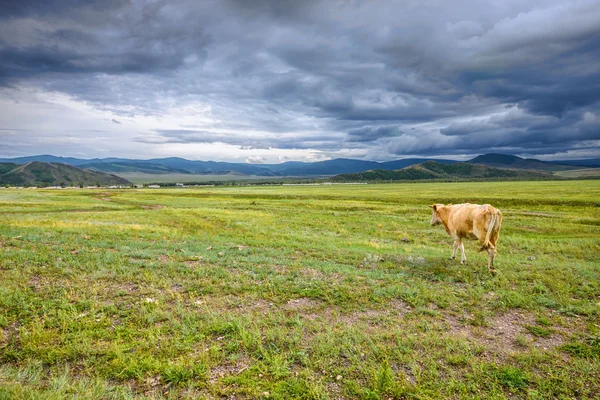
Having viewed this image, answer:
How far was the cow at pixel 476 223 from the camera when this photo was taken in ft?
43.3

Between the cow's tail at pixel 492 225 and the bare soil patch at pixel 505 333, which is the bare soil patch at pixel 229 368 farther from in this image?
the cow's tail at pixel 492 225

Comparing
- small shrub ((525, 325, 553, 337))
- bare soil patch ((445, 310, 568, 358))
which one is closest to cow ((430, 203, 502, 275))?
bare soil patch ((445, 310, 568, 358))

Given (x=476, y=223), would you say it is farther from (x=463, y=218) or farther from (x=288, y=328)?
(x=288, y=328)

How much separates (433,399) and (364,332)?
7.68 ft

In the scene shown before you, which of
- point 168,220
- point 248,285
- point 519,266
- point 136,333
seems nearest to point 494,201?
point 519,266

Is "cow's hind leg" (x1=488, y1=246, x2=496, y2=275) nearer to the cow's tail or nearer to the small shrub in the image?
the cow's tail

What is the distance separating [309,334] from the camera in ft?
24.2

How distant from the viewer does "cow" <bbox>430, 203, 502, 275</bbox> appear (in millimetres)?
13203

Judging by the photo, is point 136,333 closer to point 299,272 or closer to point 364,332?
point 364,332

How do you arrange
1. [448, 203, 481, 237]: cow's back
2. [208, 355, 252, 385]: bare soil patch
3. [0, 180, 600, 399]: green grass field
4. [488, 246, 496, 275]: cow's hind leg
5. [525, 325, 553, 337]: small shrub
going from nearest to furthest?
1. [0, 180, 600, 399]: green grass field
2. [208, 355, 252, 385]: bare soil patch
3. [525, 325, 553, 337]: small shrub
4. [488, 246, 496, 275]: cow's hind leg
5. [448, 203, 481, 237]: cow's back

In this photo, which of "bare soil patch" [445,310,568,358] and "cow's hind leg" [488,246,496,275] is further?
"cow's hind leg" [488,246,496,275]

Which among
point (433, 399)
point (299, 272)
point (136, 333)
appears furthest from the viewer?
point (299, 272)

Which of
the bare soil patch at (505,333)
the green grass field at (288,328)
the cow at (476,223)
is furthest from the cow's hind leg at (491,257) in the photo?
the bare soil patch at (505,333)

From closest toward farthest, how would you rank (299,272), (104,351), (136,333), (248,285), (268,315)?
(104,351) < (136,333) < (268,315) < (248,285) < (299,272)
